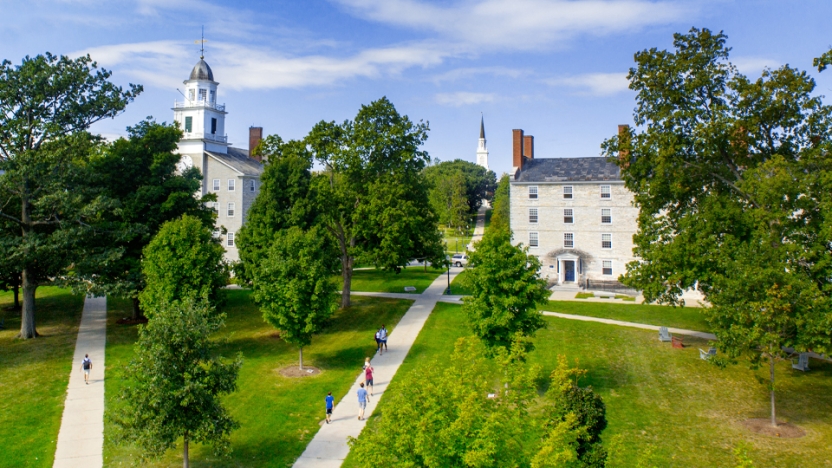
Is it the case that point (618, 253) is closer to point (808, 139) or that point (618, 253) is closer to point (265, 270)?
point (808, 139)

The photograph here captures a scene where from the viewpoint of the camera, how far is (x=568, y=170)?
171ft

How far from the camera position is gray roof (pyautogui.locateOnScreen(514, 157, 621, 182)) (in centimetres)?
5084

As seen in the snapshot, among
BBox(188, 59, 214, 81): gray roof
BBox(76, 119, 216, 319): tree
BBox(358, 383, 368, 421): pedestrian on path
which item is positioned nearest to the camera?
BBox(358, 383, 368, 421): pedestrian on path

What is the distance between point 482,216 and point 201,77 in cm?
7321

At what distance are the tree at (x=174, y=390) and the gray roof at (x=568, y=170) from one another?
38124 millimetres

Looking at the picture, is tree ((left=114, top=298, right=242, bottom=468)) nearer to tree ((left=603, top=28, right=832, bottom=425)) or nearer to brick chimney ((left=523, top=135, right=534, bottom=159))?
tree ((left=603, top=28, right=832, bottom=425))

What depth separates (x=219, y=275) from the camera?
31.5m

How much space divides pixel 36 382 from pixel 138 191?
43.0 feet

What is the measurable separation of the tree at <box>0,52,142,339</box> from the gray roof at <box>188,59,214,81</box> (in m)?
30.5

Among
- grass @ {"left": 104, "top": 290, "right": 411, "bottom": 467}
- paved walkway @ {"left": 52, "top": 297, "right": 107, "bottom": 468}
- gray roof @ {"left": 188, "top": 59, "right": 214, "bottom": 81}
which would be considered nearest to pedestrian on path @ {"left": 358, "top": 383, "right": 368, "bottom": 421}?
grass @ {"left": 104, "top": 290, "right": 411, "bottom": 467}

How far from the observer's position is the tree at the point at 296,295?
90.4 ft

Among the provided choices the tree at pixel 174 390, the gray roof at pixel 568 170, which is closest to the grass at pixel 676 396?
the tree at pixel 174 390

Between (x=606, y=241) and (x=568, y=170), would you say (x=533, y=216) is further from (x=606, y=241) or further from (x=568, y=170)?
(x=606, y=241)

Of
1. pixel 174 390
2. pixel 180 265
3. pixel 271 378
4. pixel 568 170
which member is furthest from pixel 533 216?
pixel 174 390
